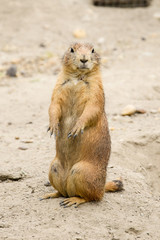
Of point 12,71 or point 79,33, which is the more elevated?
point 79,33

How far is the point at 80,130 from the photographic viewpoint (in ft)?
13.8

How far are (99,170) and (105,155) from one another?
0.52 ft

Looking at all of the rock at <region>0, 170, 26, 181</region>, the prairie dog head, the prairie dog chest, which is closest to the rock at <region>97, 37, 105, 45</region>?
the rock at <region>0, 170, 26, 181</region>

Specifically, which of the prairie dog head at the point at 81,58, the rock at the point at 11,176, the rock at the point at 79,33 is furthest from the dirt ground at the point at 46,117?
the prairie dog head at the point at 81,58

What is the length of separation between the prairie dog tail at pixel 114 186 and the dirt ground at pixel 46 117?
0.26 feet

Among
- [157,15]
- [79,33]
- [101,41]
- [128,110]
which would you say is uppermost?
[157,15]

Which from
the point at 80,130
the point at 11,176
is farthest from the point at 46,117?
the point at 80,130

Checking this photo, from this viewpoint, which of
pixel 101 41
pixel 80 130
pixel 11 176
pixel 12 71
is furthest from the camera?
pixel 101 41

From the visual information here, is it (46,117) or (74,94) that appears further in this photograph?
(46,117)

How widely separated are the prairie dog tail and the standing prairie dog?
1.00ft

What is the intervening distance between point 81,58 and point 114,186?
1376 mm

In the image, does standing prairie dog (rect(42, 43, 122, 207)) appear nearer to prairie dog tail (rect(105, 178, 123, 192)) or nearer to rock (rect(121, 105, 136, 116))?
prairie dog tail (rect(105, 178, 123, 192))

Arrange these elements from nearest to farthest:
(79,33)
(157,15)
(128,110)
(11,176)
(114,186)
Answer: (114,186) < (11,176) < (128,110) < (79,33) < (157,15)

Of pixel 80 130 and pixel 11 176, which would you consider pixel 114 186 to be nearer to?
pixel 80 130
